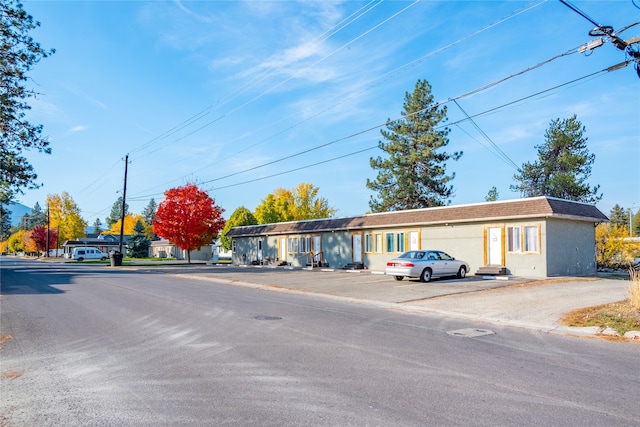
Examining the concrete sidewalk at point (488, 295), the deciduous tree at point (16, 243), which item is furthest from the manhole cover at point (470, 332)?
the deciduous tree at point (16, 243)

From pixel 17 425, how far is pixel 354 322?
753cm

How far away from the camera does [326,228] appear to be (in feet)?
117

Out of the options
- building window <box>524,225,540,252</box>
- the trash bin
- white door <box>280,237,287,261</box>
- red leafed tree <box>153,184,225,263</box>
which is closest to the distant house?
red leafed tree <box>153,184,225,263</box>

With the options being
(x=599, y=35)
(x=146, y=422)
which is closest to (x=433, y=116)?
(x=599, y=35)

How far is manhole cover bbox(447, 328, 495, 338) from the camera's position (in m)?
9.69

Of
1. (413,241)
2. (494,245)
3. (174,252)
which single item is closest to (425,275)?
(494,245)

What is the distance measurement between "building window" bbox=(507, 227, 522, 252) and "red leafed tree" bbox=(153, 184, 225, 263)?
31655 millimetres

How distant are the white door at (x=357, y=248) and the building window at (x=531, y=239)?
40.4ft

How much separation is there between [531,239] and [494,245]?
6.81 ft

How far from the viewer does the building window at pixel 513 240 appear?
2380 cm

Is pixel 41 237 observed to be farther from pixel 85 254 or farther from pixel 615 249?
pixel 615 249

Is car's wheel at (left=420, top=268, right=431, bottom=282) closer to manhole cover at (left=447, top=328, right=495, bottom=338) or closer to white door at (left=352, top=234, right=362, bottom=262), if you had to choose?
manhole cover at (left=447, top=328, right=495, bottom=338)

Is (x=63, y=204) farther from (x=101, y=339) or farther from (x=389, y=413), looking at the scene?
(x=389, y=413)

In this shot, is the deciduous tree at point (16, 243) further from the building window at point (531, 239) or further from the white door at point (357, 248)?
the building window at point (531, 239)
